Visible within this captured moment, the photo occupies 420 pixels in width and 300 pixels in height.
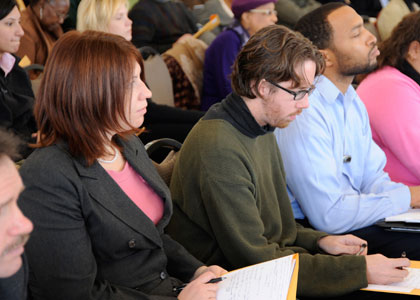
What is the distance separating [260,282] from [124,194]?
401mm

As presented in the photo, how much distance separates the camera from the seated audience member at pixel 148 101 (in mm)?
3145

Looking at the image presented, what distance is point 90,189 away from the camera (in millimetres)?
1419

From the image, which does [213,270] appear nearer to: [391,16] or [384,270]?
[384,270]

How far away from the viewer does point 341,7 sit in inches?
101

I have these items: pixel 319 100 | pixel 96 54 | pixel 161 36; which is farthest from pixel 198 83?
pixel 96 54

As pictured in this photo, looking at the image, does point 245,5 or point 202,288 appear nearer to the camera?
point 202,288

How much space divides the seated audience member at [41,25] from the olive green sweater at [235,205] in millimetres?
2082

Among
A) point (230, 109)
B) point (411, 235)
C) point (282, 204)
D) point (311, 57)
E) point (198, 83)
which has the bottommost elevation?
point (198, 83)

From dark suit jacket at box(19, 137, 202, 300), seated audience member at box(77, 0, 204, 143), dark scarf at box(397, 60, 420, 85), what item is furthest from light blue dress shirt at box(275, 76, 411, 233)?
seated audience member at box(77, 0, 204, 143)

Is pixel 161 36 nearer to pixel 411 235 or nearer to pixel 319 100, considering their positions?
pixel 319 100

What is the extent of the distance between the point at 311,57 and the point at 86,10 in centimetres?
177

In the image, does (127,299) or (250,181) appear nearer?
(127,299)

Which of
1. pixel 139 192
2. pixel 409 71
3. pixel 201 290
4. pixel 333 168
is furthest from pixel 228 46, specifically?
pixel 201 290

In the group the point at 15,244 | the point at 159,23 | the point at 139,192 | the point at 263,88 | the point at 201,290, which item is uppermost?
the point at 15,244
